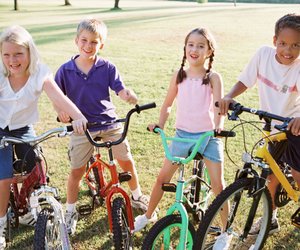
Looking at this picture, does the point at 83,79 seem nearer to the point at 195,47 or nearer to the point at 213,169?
the point at 195,47

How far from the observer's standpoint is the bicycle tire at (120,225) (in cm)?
275

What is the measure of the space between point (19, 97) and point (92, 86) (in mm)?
672

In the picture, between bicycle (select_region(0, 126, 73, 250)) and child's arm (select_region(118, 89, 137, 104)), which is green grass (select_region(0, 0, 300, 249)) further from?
child's arm (select_region(118, 89, 137, 104))

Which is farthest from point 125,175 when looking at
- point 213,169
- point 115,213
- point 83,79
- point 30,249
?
point 30,249

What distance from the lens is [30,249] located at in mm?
3420

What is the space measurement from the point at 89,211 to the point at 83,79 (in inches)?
48.5

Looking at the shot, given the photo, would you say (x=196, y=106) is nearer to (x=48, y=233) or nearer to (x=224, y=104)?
(x=224, y=104)

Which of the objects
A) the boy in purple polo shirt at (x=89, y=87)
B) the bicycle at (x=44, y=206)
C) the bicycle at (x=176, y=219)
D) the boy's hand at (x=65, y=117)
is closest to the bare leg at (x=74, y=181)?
the boy in purple polo shirt at (x=89, y=87)

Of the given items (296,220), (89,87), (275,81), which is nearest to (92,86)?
(89,87)

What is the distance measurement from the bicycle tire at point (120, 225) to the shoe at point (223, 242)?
707mm

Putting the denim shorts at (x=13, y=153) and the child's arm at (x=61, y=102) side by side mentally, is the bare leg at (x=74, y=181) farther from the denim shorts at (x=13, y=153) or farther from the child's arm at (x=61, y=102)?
the child's arm at (x=61, y=102)

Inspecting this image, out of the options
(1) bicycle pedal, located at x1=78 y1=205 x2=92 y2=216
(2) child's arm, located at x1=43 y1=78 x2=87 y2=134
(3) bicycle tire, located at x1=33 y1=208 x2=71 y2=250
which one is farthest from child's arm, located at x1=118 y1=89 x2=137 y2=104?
(3) bicycle tire, located at x1=33 y1=208 x2=71 y2=250

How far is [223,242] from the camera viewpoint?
304 centimetres

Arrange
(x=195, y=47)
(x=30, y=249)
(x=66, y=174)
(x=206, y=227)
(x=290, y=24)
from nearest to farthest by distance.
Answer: (x=206, y=227) < (x=290, y=24) < (x=195, y=47) < (x=30, y=249) < (x=66, y=174)
